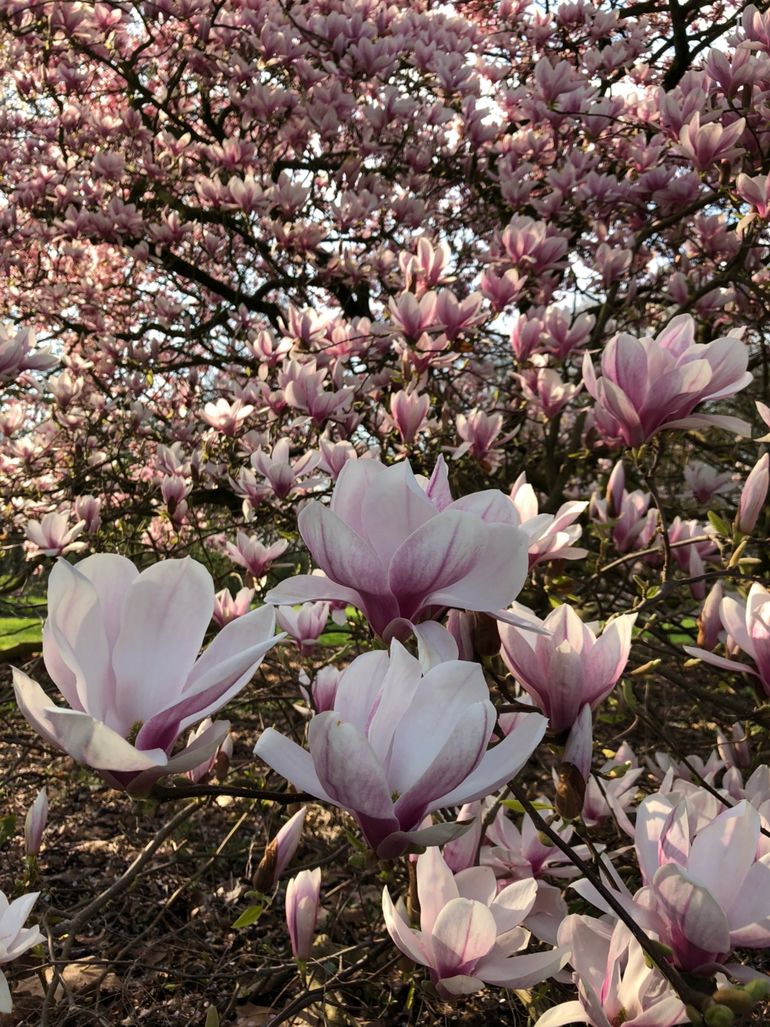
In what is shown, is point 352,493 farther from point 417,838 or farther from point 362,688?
point 417,838

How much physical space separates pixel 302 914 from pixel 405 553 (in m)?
0.73

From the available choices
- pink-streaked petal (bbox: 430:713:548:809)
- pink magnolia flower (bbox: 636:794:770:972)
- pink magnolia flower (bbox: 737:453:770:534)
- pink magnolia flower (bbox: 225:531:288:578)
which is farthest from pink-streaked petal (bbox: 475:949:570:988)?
pink magnolia flower (bbox: 225:531:288:578)

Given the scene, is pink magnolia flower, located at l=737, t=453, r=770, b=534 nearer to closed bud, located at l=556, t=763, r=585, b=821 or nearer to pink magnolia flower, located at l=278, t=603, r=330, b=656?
closed bud, located at l=556, t=763, r=585, b=821

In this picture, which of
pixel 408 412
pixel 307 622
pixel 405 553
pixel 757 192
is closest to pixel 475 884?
pixel 405 553

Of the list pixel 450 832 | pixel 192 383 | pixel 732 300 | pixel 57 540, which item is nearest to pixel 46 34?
pixel 192 383

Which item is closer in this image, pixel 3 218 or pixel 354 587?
pixel 354 587

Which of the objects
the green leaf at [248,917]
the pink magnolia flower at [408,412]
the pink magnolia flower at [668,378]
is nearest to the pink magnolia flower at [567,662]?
the pink magnolia flower at [668,378]

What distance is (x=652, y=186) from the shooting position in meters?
2.77

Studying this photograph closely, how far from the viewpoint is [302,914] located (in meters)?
1.15

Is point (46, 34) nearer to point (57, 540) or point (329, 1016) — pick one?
point (57, 540)

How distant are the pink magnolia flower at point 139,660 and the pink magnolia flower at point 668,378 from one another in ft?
2.21

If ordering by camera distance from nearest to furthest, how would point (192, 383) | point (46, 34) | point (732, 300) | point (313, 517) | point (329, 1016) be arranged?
point (313, 517) → point (329, 1016) → point (732, 300) → point (46, 34) → point (192, 383)

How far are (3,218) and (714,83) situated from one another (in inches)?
132

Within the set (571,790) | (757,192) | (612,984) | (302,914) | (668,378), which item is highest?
(757,192)
